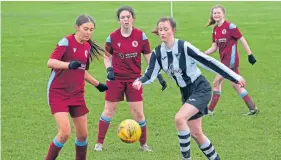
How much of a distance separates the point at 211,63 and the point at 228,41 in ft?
13.8

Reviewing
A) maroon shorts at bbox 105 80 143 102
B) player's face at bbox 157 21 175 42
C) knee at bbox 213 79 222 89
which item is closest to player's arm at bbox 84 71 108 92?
maroon shorts at bbox 105 80 143 102

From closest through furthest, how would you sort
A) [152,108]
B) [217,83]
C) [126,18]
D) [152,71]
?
[152,71] < [126,18] < [217,83] < [152,108]

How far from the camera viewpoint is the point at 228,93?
48.0 feet

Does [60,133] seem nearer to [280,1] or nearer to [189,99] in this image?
[189,99]

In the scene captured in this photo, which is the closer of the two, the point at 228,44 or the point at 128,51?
the point at 128,51

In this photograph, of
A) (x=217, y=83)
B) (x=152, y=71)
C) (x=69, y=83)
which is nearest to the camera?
(x=69, y=83)

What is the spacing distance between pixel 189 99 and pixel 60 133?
169 centimetres

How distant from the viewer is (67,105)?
7980mm

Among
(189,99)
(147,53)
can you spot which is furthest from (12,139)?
(189,99)

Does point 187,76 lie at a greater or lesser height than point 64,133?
greater

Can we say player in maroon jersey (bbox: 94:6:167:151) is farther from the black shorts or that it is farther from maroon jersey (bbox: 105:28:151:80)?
the black shorts

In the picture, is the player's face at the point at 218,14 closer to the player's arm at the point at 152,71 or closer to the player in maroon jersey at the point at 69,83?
the player's arm at the point at 152,71

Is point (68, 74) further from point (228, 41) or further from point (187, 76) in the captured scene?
point (228, 41)

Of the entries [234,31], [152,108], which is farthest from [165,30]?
[152,108]
